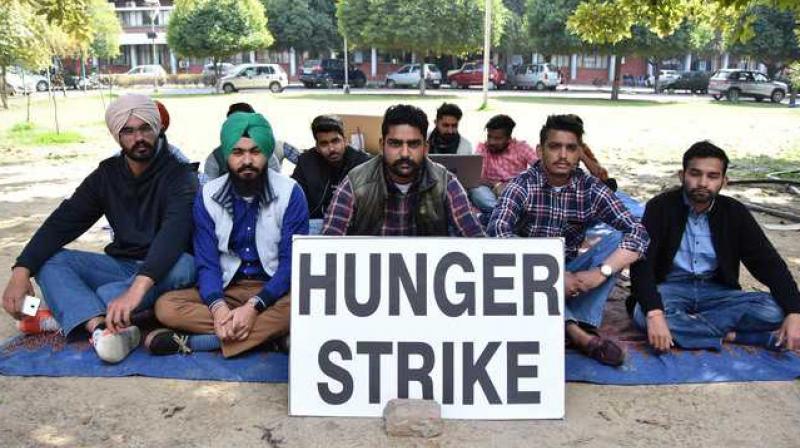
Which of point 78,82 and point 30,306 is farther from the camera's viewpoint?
point 78,82

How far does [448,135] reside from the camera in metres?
6.75

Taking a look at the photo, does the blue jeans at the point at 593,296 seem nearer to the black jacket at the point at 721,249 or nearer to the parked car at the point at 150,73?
the black jacket at the point at 721,249

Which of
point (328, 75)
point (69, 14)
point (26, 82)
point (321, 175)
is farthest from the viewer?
point (328, 75)

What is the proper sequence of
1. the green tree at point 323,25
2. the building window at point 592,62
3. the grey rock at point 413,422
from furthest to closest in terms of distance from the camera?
the building window at point 592,62 < the green tree at point 323,25 < the grey rock at point 413,422

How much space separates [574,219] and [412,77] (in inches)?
1454

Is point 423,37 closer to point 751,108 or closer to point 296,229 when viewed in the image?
point 751,108

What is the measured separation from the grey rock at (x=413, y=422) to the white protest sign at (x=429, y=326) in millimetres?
105

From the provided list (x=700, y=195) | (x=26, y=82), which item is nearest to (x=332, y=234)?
(x=700, y=195)

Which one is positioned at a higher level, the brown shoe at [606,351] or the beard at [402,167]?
the beard at [402,167]

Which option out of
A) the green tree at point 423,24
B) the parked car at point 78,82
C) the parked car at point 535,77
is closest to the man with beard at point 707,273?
the green tree at point 423,24

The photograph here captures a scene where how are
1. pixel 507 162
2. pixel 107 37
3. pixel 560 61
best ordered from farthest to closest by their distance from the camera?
pixel 560 61, pixel 107 37, pixel 507 162

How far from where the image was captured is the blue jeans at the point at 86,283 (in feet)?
13.2

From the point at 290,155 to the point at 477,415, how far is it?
3.74m

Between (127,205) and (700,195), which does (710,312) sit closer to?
(700,195)
